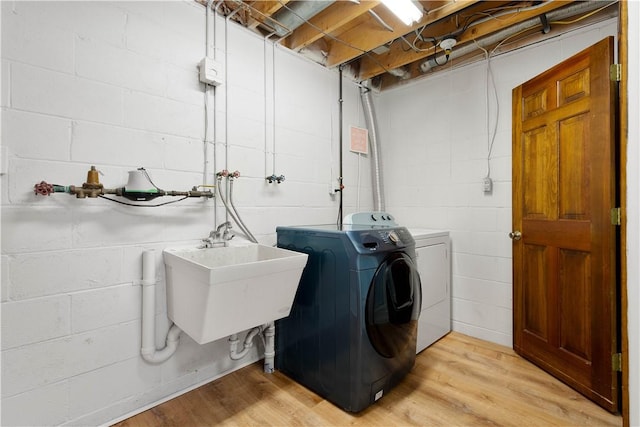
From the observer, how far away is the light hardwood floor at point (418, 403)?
5.12ft

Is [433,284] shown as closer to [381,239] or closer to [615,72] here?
[381,239]

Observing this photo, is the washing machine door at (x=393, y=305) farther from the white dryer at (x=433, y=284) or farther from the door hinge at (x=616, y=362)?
the door hinge at (x=616, y=362)

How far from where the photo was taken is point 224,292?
4.47 ft

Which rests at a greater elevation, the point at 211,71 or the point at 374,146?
the point at 211,71

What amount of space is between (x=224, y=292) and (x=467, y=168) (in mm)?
2219

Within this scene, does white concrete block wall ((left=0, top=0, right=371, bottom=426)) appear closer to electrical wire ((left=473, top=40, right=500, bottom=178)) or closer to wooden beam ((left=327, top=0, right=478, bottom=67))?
wooden beam ((left=327, top=0, right=478, bottom=67))

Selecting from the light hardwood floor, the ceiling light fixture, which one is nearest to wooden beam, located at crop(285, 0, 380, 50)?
the ceiling light fixture

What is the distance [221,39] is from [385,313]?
6.37 ft

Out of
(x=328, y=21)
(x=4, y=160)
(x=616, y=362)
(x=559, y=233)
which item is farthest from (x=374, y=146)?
(x=4, y=160)

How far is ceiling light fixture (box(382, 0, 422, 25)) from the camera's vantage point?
5.76ft

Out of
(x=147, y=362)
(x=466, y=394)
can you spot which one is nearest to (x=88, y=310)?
(x=147, y=362)

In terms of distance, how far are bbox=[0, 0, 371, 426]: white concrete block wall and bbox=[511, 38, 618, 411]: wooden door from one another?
6.34ft

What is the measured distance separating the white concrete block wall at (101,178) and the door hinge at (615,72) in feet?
6.77

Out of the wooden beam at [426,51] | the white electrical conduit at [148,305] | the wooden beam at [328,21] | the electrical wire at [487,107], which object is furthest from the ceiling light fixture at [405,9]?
the white electrical conduit at [148,305]
